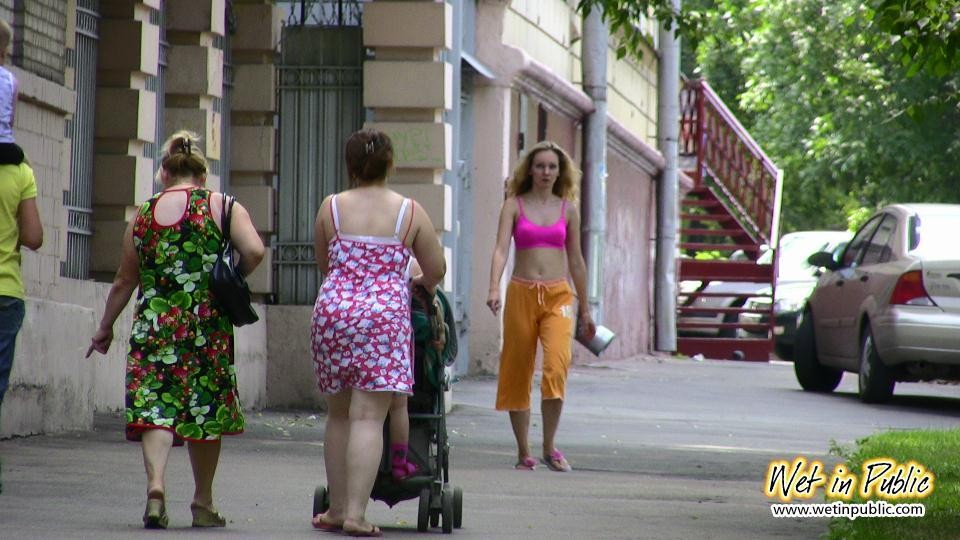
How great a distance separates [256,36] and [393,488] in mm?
8348

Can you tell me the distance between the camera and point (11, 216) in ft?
28.6

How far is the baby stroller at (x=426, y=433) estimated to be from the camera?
8133 mm

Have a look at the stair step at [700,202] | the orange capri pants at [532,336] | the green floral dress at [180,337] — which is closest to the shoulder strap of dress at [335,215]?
the green floral dress at [180,337]

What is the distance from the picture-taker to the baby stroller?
320 inches

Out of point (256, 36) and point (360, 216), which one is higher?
point (256, 36)

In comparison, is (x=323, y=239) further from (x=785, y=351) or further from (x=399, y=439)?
(x=785, y=351)

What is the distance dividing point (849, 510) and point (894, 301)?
8879 mm

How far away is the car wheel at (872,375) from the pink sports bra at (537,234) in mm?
6919

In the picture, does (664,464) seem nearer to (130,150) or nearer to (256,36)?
(130,150)

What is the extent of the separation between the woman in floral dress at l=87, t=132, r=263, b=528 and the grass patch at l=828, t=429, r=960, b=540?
2.47 metres

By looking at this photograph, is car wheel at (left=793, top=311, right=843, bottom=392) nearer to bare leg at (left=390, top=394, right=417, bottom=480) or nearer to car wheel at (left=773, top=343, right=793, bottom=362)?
car wheel at (left=773, top=343, right=793, bottom=362)

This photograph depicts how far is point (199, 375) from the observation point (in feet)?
26.6

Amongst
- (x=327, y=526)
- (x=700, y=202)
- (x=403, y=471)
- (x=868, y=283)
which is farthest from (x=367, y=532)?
(x=700, y=202)

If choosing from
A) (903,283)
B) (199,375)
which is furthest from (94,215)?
(903,283)
